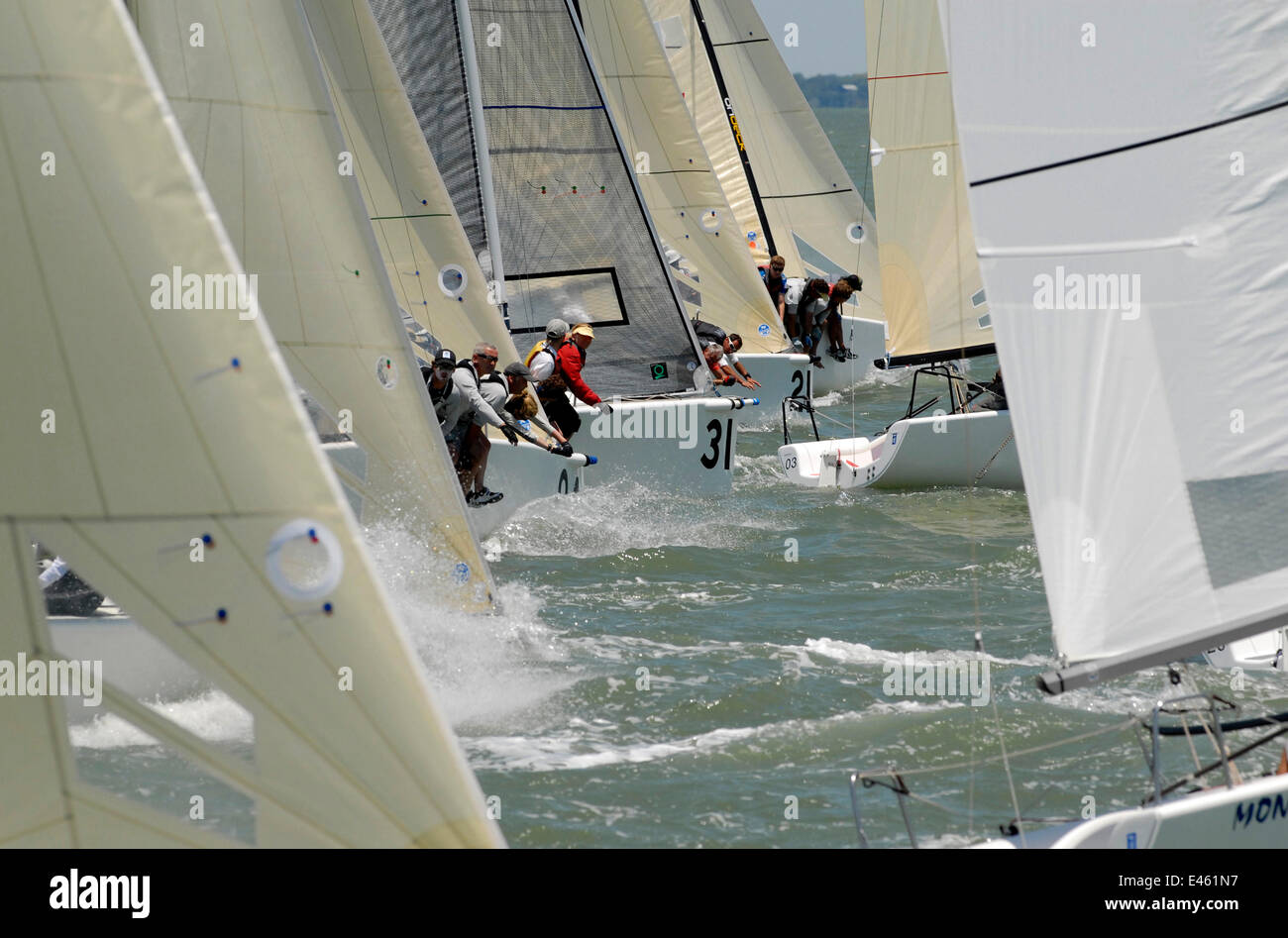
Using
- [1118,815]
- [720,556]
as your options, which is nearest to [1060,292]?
[1118,815]

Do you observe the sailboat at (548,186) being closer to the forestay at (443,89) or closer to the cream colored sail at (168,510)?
the forestay at (443,89)

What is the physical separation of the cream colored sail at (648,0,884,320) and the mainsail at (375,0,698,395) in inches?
291

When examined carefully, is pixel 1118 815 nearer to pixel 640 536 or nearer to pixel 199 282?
pixel 199 282

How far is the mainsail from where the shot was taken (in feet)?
40.5

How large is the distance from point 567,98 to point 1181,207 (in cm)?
842

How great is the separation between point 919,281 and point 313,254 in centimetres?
640

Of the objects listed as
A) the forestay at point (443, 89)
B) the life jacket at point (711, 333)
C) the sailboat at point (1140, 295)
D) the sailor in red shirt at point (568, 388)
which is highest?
the forestay at point (443, 89)

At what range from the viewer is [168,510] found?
3289 millimetres

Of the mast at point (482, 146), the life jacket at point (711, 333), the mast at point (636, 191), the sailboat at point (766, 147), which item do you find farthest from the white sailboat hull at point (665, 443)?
the sailboat at point (766, 147)

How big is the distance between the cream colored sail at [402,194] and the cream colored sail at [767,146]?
30.5ft

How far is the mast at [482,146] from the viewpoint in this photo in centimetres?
1202

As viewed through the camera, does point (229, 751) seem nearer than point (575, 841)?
Yes

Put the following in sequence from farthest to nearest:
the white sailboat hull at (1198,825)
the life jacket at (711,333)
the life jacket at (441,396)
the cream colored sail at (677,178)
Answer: the cream colored sail at (677,178)
the life jacket at (711,333)
the life jacket at (441,396)
the white sailboat hull at (1198,825)

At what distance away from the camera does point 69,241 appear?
3.44 metres
